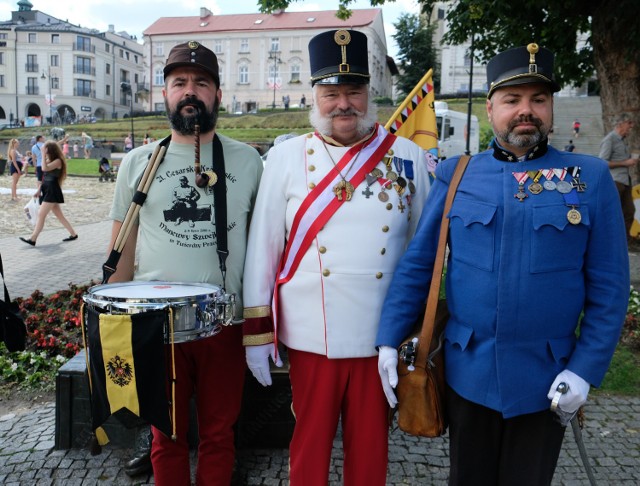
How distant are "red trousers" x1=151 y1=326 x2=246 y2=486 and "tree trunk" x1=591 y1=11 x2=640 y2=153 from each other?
9140mm

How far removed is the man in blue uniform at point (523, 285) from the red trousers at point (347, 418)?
0.21 m

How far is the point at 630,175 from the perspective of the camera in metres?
10.2

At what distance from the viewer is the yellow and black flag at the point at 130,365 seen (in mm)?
2375

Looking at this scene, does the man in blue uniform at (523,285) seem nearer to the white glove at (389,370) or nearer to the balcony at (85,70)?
the white glove at (389,370)

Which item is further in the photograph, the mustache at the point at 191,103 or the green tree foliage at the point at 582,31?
the green tree foliage at the point at 582,31

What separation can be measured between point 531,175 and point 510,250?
12.6 inches

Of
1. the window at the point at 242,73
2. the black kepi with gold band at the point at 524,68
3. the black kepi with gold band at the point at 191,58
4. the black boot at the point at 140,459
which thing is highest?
the window at the point at 242,73

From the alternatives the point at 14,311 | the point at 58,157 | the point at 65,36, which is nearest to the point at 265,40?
Result: the point at 65,36

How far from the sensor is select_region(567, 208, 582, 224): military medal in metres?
2.16

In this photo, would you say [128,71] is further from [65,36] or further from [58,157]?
[58,157]

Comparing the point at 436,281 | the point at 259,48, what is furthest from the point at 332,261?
the point at 259,48

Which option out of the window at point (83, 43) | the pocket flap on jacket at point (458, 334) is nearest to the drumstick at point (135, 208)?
the pocket flap on jacket at point (458, 334)

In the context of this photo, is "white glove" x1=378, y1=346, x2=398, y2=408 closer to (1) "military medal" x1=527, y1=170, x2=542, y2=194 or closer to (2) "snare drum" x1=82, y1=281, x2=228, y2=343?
(2) "snare drum" x1=82, y1=281, x2=228, y2=343

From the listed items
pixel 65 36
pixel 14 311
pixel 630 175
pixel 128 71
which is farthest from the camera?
pixel 128 71
